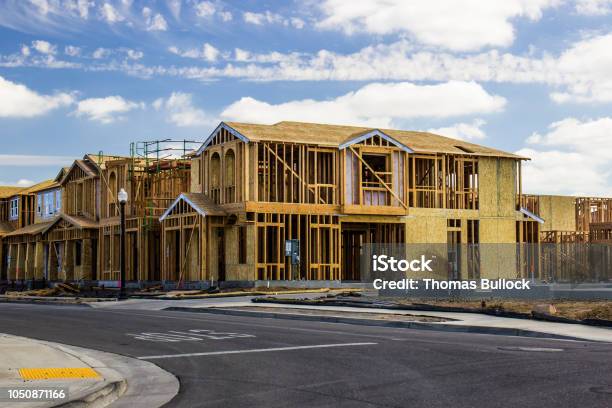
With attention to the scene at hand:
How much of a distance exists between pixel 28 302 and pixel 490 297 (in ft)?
69.2

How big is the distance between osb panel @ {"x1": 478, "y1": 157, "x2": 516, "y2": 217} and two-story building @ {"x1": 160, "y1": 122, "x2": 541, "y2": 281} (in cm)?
6

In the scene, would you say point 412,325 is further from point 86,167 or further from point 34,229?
point 34,229

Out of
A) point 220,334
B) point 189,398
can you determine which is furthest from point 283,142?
point 189,398

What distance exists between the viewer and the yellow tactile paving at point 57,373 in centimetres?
1160

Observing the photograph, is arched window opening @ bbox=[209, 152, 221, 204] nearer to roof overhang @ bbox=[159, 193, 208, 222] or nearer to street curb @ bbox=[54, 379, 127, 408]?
roof overhang @ bbox=[159, 193, 208, 222]

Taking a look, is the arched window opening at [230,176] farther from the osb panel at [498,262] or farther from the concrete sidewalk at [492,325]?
the concrete sidewalk at [492,325]

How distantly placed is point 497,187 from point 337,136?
1120 centimetres

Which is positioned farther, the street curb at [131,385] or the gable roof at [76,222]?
the gable roof at [76,222]

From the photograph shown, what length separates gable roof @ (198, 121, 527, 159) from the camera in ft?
149

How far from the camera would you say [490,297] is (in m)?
33.6

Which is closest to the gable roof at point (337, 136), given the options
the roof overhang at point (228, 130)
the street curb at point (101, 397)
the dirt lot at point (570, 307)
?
the roof overhang at point (228, 130)

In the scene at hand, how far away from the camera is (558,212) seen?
69.1 metres

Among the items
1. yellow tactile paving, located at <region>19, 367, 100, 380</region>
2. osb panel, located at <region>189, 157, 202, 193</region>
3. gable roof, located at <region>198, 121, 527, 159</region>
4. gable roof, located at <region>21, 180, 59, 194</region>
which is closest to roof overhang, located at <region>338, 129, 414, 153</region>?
gable roof, located at <region>198, 121, 527, 159</region>

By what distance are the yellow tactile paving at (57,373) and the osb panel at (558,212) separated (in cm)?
5989
